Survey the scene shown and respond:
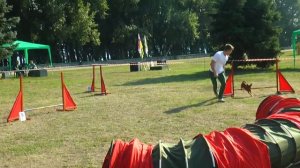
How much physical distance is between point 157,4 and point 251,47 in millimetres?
38235

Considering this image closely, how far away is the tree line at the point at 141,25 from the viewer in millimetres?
24734

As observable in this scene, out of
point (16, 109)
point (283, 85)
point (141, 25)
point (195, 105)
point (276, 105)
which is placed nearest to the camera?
point (276, 105)

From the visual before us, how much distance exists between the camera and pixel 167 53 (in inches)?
2697

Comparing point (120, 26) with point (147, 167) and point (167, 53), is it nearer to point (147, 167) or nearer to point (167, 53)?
point (167, 53)

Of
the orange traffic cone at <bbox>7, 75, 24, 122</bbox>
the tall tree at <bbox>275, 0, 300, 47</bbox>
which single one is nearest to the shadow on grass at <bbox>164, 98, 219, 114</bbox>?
the orange traffic cone at <bbox>7, 75, 24, 122</bbox>

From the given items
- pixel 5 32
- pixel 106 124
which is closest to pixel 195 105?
pixel 106 124

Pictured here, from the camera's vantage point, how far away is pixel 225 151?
4719 millimetres

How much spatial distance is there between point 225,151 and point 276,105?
9.01 ft

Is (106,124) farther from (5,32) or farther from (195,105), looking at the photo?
(5,32)

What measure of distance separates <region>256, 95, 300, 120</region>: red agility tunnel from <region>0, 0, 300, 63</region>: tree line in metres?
17.2

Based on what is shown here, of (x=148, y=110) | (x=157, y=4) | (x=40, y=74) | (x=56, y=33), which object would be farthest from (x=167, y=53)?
(x=148, y=110)

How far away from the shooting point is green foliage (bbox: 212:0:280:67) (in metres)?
24.4

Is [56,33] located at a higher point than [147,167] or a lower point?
higher

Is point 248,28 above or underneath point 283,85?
above
